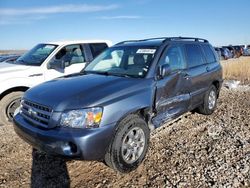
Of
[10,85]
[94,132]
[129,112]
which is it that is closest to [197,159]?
[129,112]

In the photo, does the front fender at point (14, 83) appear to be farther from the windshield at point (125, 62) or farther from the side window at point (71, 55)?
the windshield at point (125, 62)

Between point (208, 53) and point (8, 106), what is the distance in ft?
15.4

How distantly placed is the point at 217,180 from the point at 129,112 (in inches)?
56.8

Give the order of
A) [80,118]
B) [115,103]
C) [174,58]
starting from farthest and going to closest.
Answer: [174,58] → [115,103] → [80,118]

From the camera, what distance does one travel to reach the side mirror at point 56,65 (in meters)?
6.30

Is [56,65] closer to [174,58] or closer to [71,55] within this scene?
[71,55]

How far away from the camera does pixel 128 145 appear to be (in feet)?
12.5

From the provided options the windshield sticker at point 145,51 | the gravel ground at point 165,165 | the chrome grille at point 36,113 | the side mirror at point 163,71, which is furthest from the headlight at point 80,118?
the windshield sticker at point 145,51

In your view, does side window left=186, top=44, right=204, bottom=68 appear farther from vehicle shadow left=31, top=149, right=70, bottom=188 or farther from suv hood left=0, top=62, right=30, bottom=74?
suv hood left=0, top=62, right=30, bottom=74

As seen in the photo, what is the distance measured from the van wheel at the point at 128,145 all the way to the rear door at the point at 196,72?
5.83 ft

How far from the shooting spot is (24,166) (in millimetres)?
4117

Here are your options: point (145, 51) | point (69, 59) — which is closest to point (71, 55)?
point (69, 59)

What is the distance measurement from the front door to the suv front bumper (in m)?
3.24

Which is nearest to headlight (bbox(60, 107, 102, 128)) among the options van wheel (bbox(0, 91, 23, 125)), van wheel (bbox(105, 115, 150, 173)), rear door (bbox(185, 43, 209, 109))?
van wheel (bbox(105, 115, 150, 173))
